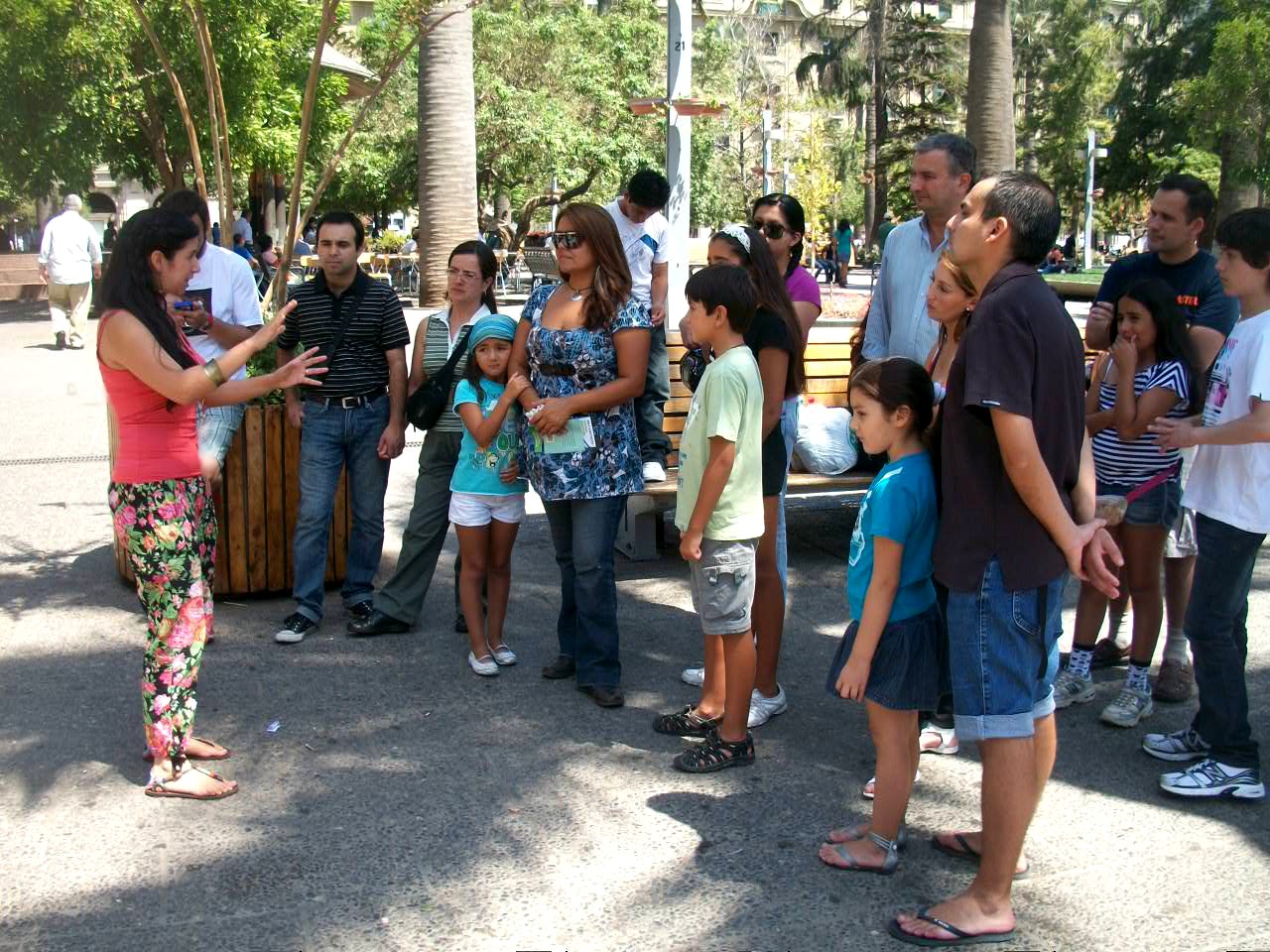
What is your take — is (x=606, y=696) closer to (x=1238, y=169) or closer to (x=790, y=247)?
(x=790, y=247)

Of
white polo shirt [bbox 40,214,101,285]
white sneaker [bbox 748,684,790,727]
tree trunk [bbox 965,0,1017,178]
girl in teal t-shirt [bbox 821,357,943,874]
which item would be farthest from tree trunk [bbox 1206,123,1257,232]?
girl in teal t-shirt [bbox 821,357,943,874]

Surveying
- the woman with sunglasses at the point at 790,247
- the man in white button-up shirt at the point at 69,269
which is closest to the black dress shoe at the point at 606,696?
the woman with sunglasses at the point at 790,247

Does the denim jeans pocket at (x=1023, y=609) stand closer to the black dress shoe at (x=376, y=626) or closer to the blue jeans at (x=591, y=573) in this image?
the blue jeans at (x=591, y=573)

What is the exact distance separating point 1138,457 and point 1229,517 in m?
0.78

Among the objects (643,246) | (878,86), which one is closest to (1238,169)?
(643,246)

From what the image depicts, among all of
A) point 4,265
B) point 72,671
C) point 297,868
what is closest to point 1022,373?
point 297,868

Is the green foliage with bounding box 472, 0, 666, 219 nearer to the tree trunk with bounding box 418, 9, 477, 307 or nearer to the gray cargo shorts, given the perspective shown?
the tree trunk with bounding box 418, 9, 477, 307

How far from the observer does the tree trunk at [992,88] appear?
13672 millimetres

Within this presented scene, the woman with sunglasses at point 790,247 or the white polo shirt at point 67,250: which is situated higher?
the white polo shirt at point 67,250

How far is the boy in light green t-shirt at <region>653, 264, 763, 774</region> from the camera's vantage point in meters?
4.14

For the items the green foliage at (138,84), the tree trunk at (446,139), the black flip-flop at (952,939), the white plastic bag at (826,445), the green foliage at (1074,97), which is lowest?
the black flip-flop at (952,939)

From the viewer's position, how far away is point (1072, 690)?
197 inches

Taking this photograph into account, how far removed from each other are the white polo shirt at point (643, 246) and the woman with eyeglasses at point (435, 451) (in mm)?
2048

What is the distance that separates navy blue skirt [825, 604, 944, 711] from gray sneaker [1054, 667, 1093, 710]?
1693mm
